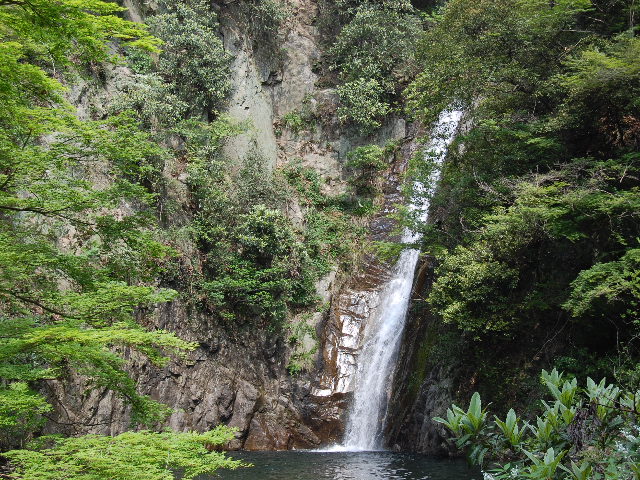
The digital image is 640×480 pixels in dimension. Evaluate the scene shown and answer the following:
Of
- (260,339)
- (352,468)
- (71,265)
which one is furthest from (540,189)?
(260,339)

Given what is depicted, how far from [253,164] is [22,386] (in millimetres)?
15702

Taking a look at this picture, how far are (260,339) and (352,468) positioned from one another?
7252 millimetres

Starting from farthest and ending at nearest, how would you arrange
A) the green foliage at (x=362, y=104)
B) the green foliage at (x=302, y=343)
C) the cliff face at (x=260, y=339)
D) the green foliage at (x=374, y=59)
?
the green foliage at (x=374, y=59) → the green foliage at (x=362, y=104) → the green foliage at (x=302, y=343) → the cliff face at (x=260, y=339)

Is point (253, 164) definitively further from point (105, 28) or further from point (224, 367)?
point (105, 28)

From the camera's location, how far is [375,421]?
1670cm

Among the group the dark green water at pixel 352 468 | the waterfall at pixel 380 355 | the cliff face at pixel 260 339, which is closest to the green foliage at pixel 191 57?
the cliff face at pixel 260 339

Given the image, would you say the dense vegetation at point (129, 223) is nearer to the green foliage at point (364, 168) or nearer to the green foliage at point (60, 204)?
the green foliage at point (60, 204)

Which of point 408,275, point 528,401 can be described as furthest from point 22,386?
point 408,275

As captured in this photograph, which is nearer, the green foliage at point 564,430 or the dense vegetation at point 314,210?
the green foliage at point 564,430

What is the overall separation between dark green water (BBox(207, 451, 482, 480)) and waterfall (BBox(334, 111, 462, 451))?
1.41 m

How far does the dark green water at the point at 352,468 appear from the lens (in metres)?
11.7

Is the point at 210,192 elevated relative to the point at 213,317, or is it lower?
elevated

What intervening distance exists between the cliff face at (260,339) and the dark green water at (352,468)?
→ 2190mm

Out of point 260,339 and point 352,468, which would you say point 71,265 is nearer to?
point 352,468
